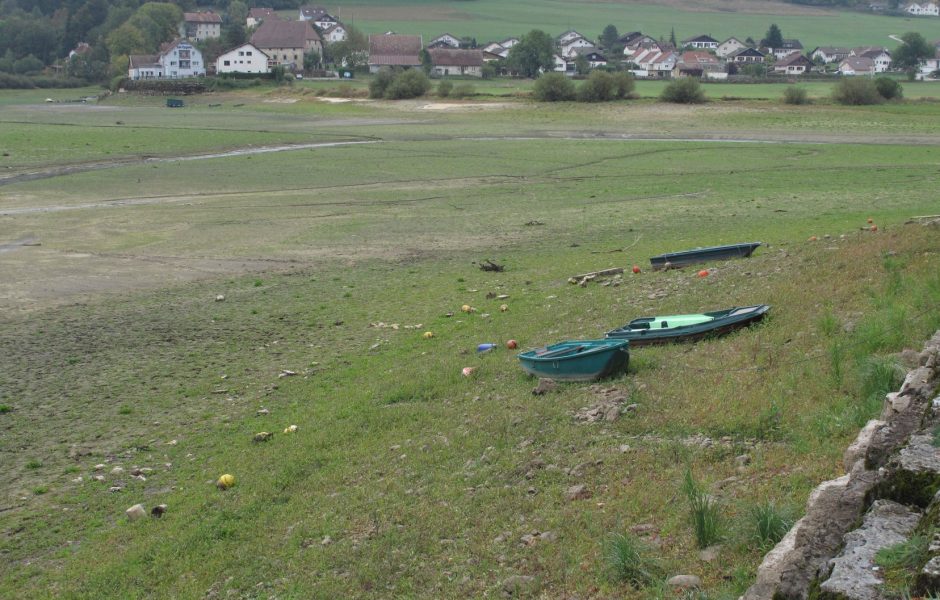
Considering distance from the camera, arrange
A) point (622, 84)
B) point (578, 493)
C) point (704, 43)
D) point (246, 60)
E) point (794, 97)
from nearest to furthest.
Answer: point (578, 493) < point (794, 97) < point (622, 84) < point (246, 60) < point (704, 43)

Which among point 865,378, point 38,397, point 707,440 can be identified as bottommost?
point 38,397

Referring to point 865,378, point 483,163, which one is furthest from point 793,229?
point 483,163

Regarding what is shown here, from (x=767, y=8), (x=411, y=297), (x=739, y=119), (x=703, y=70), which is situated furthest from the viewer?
(x=767, y=8)

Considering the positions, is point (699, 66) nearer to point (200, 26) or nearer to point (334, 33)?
point (334, 33)

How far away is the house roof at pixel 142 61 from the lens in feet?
423

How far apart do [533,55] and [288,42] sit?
39.6 m

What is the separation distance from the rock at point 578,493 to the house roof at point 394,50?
5083 inches

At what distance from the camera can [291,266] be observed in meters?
23.9

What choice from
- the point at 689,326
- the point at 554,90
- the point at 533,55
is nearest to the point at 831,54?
the point at 533,55

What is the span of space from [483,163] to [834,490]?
3987 centimetres

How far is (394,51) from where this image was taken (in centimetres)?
13788

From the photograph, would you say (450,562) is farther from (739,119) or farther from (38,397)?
(739,119)

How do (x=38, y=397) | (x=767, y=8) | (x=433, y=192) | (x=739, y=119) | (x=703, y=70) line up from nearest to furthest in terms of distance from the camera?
(x=38, y=397)
(x=433, y=192)
(x=739, y=119)
(x=703, y=70)
(x=767, y=8)

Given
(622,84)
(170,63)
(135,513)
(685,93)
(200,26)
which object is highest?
(200,26)
